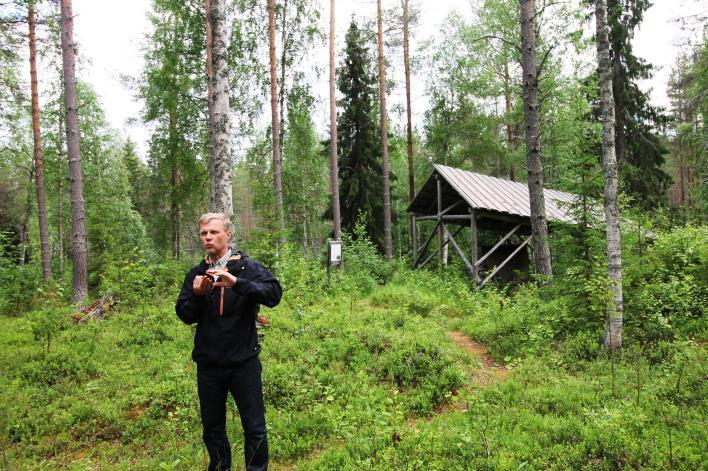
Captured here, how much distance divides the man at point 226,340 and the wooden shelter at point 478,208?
9846 millimetres

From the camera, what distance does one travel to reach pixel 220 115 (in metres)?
5.64

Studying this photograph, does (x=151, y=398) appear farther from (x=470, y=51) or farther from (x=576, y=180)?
(x=470, y=51)

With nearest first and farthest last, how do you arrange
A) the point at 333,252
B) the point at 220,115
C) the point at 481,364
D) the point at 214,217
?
the point at 214,217, the point at 220,115, the point at 481,364, the point at 333,252

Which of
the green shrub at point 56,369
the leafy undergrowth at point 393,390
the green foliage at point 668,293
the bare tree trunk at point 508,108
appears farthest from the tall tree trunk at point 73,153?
the bare tree trunk at point 508,108

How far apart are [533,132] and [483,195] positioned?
17.8 ft

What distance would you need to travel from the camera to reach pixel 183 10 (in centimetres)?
1376

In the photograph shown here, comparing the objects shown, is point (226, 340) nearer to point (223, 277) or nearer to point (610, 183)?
point (223, 277)

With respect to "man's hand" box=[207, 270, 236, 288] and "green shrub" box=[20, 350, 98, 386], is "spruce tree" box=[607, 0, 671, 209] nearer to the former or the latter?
"man's hand" box=[207, 270, 236, 288]

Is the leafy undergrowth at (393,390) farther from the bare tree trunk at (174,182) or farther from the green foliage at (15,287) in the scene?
the bare tree trunk at (174,182)

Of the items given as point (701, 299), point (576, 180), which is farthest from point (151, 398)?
point (701, 299)

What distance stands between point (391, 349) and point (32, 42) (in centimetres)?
1523

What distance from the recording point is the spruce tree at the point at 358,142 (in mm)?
18422

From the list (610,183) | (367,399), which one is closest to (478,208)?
(610,183)

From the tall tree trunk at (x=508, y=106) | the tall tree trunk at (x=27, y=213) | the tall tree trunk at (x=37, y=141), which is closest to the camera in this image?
the tall tree trunk at (x=37, y=141)
